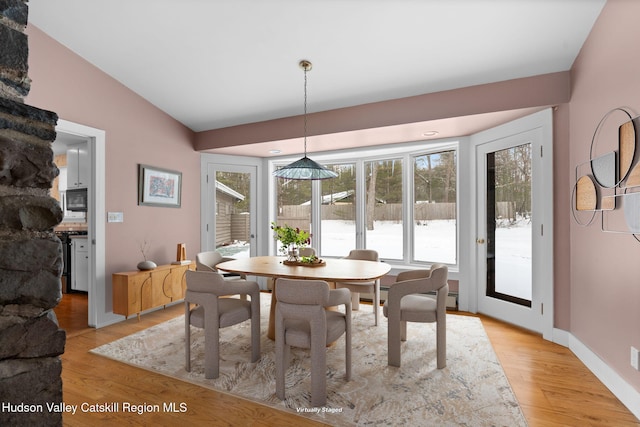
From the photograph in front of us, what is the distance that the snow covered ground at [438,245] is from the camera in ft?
11.6

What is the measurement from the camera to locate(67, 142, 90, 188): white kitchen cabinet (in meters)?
4.81

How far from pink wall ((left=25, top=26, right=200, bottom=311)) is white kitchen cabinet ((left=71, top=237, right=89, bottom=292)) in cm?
137

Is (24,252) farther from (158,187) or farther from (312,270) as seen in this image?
(158,187)

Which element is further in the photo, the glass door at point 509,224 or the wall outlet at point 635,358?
the glass door at point 509,224

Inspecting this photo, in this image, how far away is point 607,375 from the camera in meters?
2.36

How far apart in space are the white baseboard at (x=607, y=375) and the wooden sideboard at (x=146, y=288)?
430cm

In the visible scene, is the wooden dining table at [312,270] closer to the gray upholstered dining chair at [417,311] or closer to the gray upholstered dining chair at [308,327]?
the gray upholstered dining chair at [417,311]

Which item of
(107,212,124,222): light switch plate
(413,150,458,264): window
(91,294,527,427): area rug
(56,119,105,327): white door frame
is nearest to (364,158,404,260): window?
(413,150,458,264): window

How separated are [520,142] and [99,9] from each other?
417cm

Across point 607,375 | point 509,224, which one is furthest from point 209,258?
point 607,375

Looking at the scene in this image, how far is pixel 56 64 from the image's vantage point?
3268 millimetres

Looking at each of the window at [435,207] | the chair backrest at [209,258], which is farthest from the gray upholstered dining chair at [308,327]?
the window at [435,207]

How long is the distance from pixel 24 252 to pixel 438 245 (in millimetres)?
4523

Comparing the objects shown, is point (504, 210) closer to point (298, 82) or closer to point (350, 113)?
point (350, 113)
